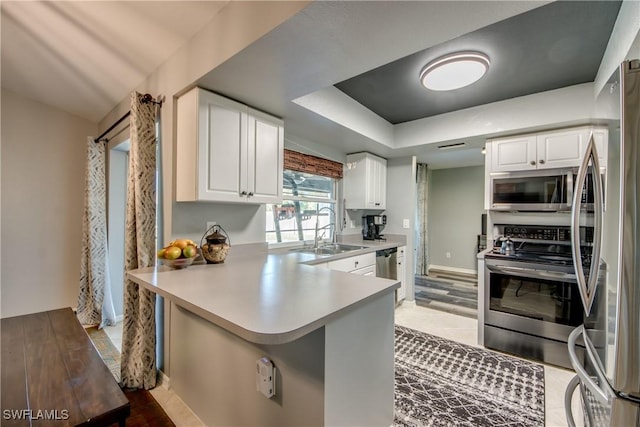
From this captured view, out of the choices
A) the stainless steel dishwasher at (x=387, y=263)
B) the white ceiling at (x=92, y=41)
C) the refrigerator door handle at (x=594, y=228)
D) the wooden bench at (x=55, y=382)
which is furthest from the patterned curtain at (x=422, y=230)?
the wooden bench at (x=55, y=382)

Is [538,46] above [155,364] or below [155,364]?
above

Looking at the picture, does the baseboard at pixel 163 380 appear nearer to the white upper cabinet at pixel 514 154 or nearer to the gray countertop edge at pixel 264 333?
the gray countertop edge at pixel 264 333

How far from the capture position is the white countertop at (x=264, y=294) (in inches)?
35.0

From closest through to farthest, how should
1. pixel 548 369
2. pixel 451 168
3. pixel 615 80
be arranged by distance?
pixel 615 80, pixel 548 369, pixel 451 168

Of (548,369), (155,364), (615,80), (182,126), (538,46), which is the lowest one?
(548,369)

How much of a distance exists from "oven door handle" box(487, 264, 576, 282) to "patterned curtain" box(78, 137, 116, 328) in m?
4.13

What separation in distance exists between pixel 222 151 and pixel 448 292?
14.0ft

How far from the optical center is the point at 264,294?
121 cm

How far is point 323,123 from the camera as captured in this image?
2.59 metres

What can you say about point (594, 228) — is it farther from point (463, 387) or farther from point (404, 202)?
point (404, 202)

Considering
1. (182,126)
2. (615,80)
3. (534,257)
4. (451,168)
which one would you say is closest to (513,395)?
(534,257)

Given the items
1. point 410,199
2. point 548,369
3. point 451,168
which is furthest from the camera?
point 451,168

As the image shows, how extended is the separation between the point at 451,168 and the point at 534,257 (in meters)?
3.87

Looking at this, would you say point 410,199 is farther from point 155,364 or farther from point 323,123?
point 155,364
